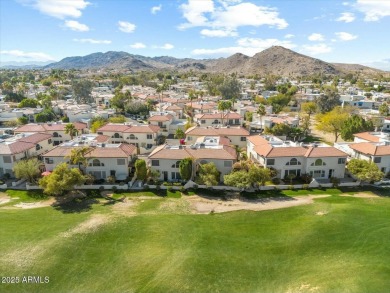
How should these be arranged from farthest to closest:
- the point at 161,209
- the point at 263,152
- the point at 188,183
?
1. the point at 263,152
2. the point at 188,183
3. the point at 161,209

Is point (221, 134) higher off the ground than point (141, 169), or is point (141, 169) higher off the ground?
point (221, 134)

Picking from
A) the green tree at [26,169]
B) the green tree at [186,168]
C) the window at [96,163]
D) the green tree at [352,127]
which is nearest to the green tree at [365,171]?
the green tree at [352,127]

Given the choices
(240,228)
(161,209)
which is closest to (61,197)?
(161,209)

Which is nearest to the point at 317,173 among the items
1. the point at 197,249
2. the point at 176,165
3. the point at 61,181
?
the point at 176,165

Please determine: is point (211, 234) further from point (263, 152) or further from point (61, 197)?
point (61, 197)

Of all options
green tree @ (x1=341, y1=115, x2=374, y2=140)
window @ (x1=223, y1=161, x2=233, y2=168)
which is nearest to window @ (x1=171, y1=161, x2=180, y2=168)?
window @ (x1=223, y1=161, x2=233, y2=168)

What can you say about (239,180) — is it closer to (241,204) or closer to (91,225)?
(241,204)

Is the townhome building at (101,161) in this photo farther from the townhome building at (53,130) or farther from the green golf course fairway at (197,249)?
the townhome building at (53,130)
